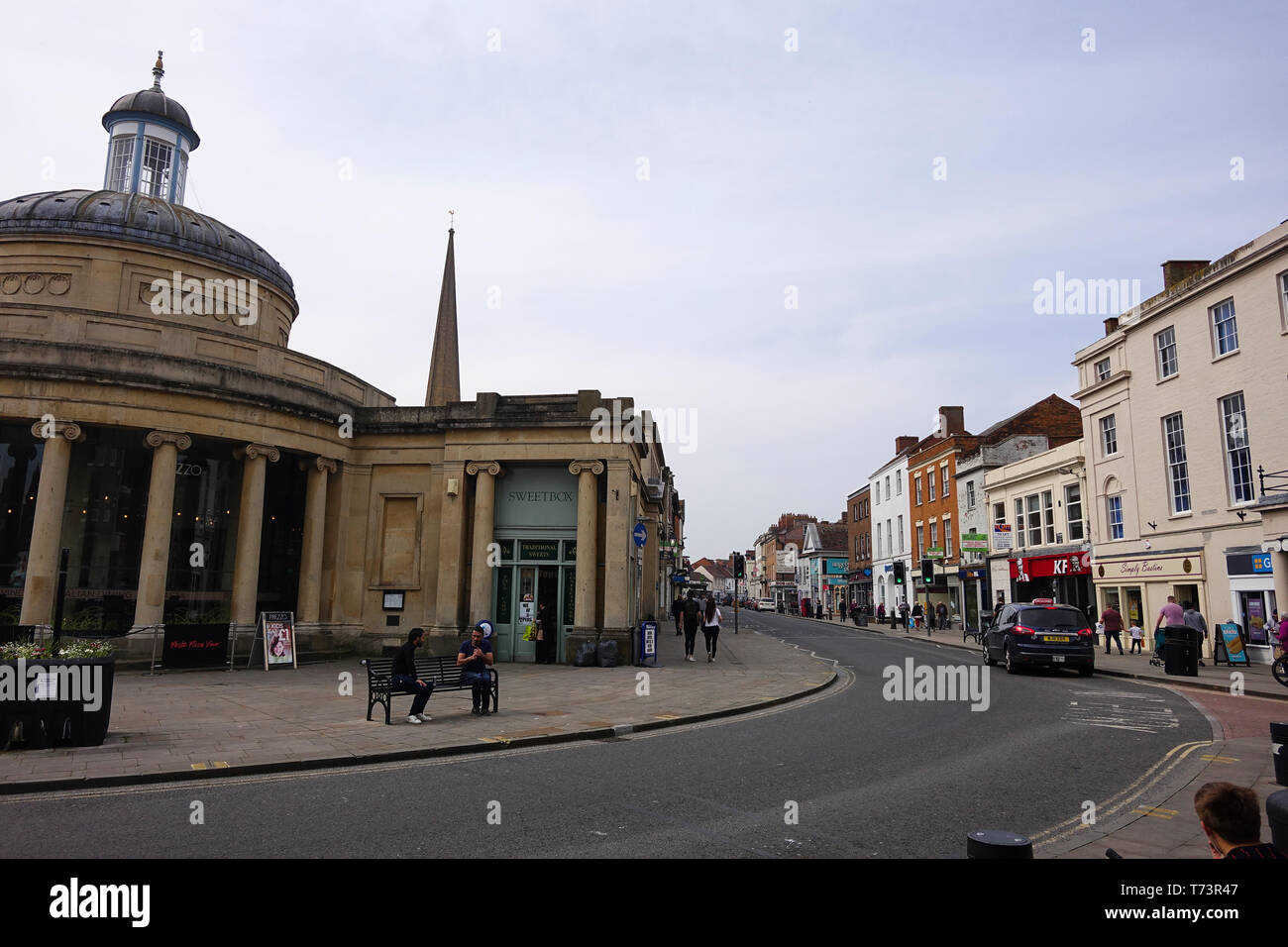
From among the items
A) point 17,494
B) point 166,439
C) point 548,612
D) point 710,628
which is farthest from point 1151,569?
point 17,494

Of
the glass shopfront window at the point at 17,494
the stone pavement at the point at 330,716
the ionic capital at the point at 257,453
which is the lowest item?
the stone pavement at the point at 330,716

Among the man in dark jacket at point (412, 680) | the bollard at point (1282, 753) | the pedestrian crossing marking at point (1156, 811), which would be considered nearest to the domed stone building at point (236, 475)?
the man in dark jacket at point (412, 680)

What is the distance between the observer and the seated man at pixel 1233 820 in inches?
118

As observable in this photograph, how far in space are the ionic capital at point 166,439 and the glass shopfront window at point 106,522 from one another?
1431 millimetres

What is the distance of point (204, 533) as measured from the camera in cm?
2092

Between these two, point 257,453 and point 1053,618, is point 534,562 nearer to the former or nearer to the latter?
point 257,453

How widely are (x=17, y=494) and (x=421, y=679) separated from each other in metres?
15.0

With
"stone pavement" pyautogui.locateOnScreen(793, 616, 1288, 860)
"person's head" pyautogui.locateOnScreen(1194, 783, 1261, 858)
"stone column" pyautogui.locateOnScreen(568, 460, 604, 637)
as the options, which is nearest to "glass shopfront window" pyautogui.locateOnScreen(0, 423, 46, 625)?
"stone column" pyautogui.locateOnScreen(568, 460, 604, 637)

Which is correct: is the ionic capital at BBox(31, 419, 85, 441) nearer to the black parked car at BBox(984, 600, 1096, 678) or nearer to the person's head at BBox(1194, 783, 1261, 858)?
the person's head at BBox(1194, 783, 1261, 858)

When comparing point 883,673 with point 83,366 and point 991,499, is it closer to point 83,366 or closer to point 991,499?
point 83,366

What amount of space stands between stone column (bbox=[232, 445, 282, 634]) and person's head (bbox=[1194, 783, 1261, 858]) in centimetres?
2015

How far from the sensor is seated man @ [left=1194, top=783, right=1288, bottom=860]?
2988mm

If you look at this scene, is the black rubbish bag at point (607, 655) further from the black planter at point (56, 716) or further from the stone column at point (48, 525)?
the stone column at point (48, 525)
